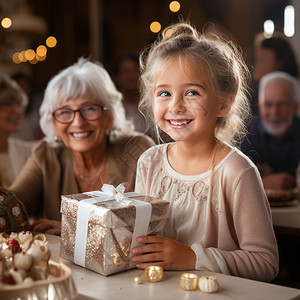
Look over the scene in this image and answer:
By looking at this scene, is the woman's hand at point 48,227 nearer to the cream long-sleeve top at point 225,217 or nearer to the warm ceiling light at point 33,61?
the cream long-sleeve top at point 225,217

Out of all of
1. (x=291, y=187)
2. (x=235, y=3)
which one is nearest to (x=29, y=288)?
(x=291, y=187)

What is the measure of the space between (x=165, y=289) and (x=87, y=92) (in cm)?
97

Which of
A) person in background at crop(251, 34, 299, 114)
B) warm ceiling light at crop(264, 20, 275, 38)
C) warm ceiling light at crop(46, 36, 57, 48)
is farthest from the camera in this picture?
warm ceiling light at crop(46, 36, 57, 48)

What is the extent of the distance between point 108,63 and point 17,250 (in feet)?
12.2

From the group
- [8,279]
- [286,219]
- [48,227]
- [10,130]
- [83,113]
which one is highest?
[83,113]

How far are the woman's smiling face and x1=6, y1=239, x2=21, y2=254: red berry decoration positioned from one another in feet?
2.43

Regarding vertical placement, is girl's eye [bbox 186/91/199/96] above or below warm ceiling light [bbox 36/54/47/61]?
below

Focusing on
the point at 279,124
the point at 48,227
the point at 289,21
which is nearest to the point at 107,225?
Answer: the point at 48,227

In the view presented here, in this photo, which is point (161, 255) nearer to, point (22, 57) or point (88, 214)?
point (88, 214)

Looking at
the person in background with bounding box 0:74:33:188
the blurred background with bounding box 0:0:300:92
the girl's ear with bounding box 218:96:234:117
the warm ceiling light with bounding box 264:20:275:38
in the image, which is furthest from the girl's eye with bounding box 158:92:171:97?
the warm ceiling light with bounding box 264:20:275:38

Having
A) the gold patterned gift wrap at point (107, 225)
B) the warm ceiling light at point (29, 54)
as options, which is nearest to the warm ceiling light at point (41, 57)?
the warm ceiling light at point (29, 54)

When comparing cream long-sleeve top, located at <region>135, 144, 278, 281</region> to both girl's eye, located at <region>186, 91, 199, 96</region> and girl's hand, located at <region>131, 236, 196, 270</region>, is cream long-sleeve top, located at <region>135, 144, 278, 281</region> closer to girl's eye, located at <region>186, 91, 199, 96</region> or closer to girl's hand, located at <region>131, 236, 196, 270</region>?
girl's hand, located at <region>131, 236, 196, 270</region>

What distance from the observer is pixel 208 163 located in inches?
47.3

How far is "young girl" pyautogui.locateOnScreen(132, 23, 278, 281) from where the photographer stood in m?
1.08
